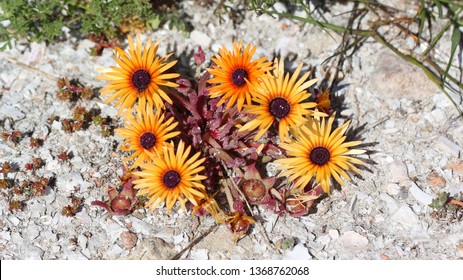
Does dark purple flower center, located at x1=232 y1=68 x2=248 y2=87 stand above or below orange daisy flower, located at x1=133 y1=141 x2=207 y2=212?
above

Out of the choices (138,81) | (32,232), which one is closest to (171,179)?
(138,81)

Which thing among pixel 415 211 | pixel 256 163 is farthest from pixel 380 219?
pixel 256 163

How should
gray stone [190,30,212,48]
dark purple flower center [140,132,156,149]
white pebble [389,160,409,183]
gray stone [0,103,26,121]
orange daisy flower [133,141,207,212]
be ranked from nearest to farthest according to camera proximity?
orange daisy flower [133,141,207,212] < dark purple flower center [140,132,156,149] < white pebble [389,160,409,183] < gray stone [0,103,26,121] < gray stone [190,30,212,48]

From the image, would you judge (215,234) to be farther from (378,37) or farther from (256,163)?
(378,37)

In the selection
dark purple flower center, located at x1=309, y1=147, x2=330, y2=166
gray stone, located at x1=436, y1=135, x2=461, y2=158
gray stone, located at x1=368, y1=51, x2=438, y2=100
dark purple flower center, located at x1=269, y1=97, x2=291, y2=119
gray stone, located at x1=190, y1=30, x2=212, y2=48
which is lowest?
dark purple flower center, located at x1=309, y1=147, x2=330, y2=166

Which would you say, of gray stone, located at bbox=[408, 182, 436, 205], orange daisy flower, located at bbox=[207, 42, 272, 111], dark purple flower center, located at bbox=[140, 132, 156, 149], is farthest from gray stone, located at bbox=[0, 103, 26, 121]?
gray stone, located at bbox=[408, 182, 436, 205]

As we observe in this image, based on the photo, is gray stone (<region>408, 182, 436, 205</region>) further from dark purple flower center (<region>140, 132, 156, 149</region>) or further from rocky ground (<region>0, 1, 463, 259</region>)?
dark purple flower center (<region>140, 132, 156, 149</region>)

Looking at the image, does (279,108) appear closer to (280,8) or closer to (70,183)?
(280,8)

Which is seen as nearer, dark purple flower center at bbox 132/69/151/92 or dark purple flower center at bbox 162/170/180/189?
dark purple flower center at bbox 162/170/180/189
